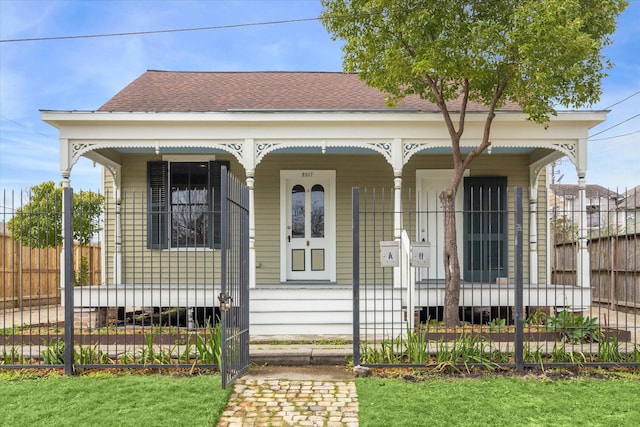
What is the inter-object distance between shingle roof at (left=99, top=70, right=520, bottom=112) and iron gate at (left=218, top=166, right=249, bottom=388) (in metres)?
5.24

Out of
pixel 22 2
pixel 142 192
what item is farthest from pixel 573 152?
pixel 22 2

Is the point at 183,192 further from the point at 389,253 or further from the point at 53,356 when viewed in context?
the point at 389,253

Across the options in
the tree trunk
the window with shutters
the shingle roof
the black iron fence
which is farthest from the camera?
the shingle roof

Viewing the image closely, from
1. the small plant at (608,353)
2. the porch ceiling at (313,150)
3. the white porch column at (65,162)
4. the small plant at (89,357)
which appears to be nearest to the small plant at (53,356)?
the small plant at (89,357)

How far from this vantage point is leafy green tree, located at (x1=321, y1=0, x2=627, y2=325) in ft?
27.9

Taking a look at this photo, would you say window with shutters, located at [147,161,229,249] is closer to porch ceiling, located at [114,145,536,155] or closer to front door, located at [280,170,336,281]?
porch ceiling, located at [114,145,536,155]

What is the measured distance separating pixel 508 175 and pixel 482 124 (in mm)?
2293

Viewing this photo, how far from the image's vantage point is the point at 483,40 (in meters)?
8.78

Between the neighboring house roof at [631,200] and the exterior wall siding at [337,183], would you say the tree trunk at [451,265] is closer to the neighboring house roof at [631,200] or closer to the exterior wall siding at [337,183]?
the neighboring house roof at [631,200]

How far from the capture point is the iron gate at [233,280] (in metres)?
6.00

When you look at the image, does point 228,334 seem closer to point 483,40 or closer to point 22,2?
point 483,40

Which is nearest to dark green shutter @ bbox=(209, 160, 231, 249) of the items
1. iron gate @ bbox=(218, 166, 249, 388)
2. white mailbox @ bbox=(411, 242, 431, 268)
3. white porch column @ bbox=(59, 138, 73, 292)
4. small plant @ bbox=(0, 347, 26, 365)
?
white porch column @ bbox=(59, 138, 73, 292)

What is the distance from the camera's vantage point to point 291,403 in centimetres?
569

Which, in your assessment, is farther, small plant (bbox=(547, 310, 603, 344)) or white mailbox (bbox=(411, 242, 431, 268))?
small plant (bbox=(547, 310, 603, 344))
